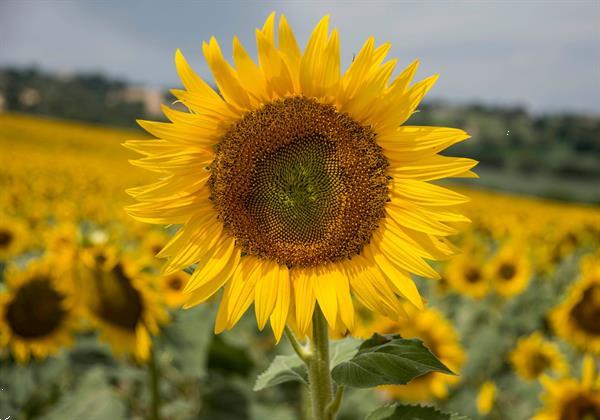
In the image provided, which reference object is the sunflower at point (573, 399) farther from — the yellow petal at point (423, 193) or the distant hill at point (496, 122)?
the distant hill at point (496, 122)

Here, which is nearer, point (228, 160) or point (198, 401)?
point (228, 160)

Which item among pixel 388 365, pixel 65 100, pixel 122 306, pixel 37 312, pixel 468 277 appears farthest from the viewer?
pixel 65 100

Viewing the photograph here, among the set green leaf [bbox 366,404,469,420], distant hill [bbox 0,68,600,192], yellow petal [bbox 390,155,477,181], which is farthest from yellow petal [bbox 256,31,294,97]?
distant hill [bbox 0,68,600,192]

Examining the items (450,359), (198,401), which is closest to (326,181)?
(450,359)

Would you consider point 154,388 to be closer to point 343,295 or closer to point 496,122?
point 343,295

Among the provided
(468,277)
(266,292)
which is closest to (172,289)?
(266,292)

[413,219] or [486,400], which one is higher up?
[413,219]

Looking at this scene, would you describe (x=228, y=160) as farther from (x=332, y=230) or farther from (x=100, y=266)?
(x=100, y=266)

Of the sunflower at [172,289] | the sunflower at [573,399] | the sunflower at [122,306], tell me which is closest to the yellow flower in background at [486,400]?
the sunflower at [573,399]
